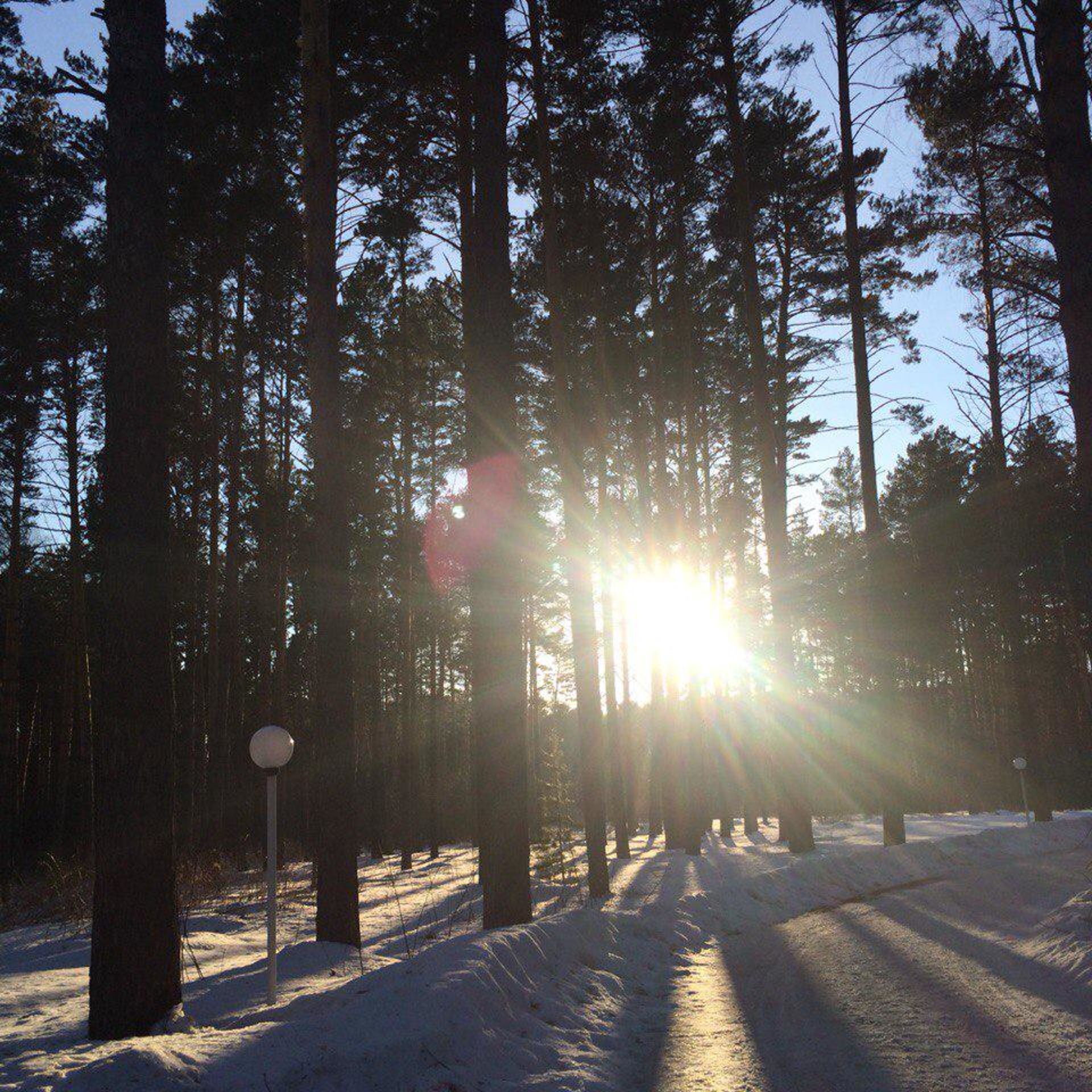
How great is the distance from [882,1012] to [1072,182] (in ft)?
25.3

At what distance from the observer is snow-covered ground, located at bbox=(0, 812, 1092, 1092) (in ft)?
12.3

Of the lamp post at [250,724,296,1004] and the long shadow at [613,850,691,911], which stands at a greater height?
the lamp post at [250,724,296,1004]

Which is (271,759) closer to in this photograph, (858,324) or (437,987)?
(437,987)

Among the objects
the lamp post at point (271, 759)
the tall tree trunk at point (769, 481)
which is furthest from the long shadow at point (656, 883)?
the lamp post at point (271, 759)

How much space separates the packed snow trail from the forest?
8.10 feet

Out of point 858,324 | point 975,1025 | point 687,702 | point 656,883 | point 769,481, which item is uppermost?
point 858,324

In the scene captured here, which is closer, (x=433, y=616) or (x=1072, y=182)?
(x=1072, y=182)

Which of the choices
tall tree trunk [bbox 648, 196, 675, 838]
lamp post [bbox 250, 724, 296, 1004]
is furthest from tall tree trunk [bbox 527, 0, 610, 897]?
lamp post [bbox 250, 724, 296, 1004]

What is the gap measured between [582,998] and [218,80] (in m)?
12.2

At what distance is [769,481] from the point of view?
15539 millimetres

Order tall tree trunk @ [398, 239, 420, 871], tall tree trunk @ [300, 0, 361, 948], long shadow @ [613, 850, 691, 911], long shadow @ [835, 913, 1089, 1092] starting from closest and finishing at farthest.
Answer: long shadow @ [835, 913, 1089, 1092]
tall tree trunk @ [300, 0, 361, 948]
long shadow @ [613, 850, 691, 911]
tall tree trunk @ [398, 239, 420, 871]

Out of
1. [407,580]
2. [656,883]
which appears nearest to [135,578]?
[656,883]

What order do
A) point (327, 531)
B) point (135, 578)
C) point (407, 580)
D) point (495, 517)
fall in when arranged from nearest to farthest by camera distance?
1. point (135, 578)
2. point (495, 517)
3. point (327, 531)
4. point (407, 580)

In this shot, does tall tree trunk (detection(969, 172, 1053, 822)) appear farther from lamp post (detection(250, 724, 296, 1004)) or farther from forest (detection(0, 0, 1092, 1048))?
lamp post (detection(250, 724, 296, 1004))
